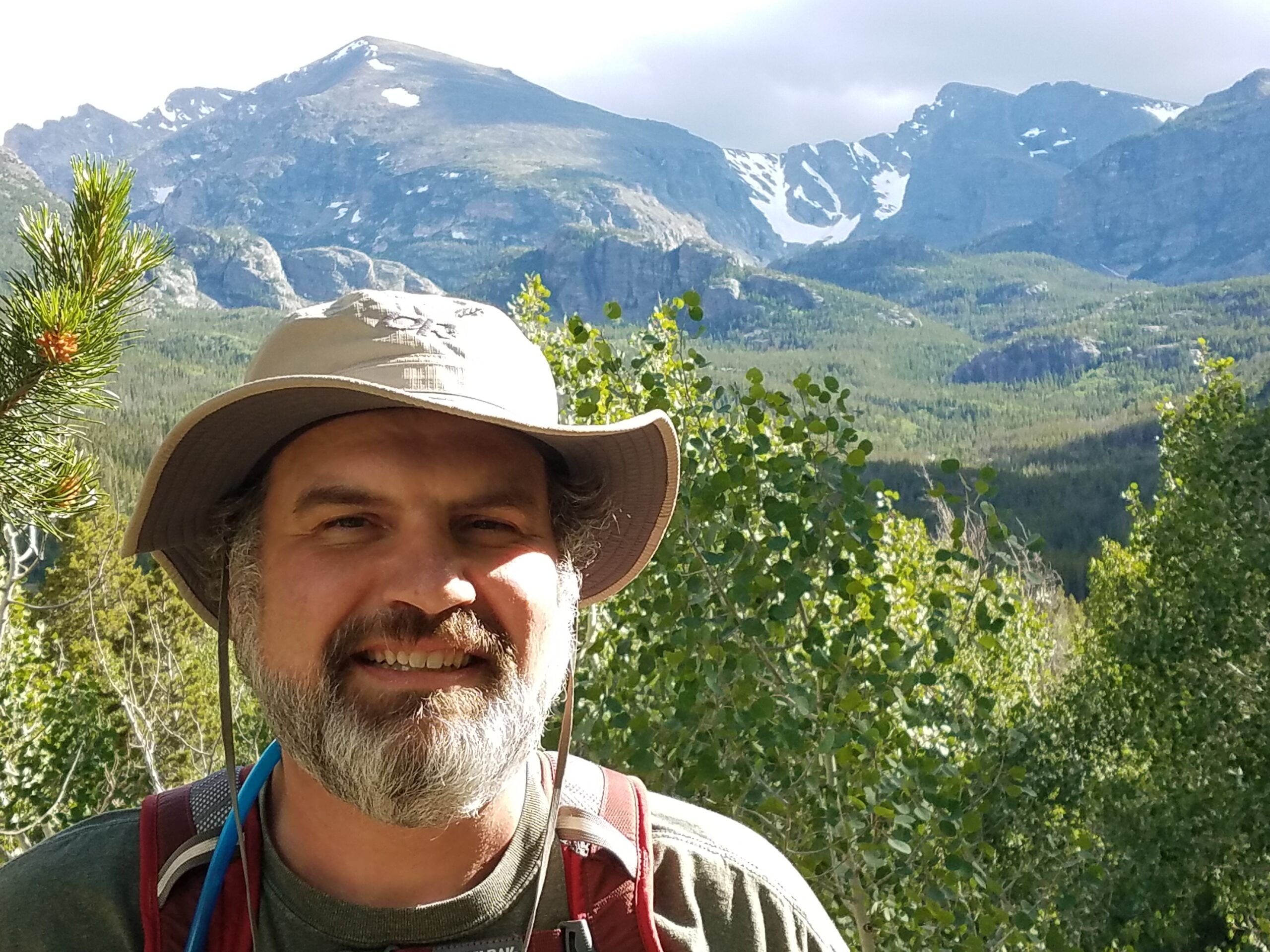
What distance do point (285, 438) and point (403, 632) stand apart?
1.55ft

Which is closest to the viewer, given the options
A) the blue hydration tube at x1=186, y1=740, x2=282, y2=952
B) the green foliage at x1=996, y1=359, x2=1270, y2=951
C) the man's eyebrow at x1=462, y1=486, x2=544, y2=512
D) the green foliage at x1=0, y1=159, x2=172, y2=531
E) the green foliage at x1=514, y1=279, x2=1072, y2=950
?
the blue hydration tube at x1=186, y1=740, x2=282, y2=952

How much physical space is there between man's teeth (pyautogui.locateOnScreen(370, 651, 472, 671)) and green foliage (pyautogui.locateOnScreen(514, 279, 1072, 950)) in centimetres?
175

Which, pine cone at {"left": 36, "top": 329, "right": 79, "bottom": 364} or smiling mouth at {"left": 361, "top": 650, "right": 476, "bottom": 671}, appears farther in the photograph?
pine cone at {"left": 36, "top": 329, "right": 79, "bottom": 364}

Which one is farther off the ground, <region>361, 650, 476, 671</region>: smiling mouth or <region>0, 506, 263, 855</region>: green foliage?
<region>361, 650, 476, 671</region>: smiling mouth

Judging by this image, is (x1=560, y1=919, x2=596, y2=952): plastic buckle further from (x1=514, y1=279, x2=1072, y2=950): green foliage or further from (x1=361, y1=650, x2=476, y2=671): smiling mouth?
(x1=514, y1=279, x2=1072, y2=950): green foliage

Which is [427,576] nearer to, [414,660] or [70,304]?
[414,660]

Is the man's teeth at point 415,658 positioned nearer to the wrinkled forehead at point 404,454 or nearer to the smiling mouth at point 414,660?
the smiling mouth at point 414,660

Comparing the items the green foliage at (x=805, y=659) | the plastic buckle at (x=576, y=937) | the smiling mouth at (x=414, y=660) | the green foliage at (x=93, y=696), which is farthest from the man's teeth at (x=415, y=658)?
the green foliage at (x=93, y=696)

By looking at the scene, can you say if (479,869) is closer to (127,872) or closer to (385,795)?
(385,795)

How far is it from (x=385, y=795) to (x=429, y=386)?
0.68 m

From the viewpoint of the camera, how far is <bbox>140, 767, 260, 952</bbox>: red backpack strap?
5.85 feet

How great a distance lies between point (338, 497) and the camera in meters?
1.93

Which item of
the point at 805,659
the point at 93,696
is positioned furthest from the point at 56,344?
the point at 93,696

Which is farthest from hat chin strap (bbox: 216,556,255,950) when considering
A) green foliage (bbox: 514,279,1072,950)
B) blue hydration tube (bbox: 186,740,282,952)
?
green foliage (bbox: 514,279,1072,950)
